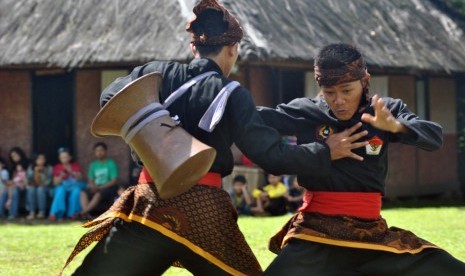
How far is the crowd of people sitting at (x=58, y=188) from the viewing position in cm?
1358

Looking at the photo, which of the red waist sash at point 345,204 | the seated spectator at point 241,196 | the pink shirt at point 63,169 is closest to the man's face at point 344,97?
the red waist sash at point 345,204

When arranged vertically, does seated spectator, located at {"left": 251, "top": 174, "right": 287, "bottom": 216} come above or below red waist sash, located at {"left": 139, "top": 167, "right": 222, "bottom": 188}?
below

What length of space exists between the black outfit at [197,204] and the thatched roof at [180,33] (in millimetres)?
8448

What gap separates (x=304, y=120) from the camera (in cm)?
476

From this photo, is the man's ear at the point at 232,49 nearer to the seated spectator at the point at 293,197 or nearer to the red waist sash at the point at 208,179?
the red waist sash at the point at 208,179

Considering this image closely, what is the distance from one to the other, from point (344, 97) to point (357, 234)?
2.25 feet

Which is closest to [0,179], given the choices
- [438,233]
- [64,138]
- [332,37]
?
[64,138]

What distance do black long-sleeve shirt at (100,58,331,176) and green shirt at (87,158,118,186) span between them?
9400 millimetres

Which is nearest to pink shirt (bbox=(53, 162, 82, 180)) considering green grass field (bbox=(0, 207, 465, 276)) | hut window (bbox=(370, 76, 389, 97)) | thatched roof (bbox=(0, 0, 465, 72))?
green grass field (bbox=(0, 207, 465, 276))

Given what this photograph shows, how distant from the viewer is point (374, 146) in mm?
4605

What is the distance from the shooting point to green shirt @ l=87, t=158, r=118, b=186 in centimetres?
1377

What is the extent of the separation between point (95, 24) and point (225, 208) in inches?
423

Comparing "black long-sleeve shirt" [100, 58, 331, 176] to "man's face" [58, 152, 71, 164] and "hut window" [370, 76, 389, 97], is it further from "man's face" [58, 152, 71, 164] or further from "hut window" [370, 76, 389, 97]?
"hut window" [370, 76, 389, 97]

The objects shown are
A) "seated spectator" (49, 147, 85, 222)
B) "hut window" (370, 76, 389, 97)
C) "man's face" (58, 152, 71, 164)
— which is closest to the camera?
"seated spectator" (49, 147, 85, 222)
